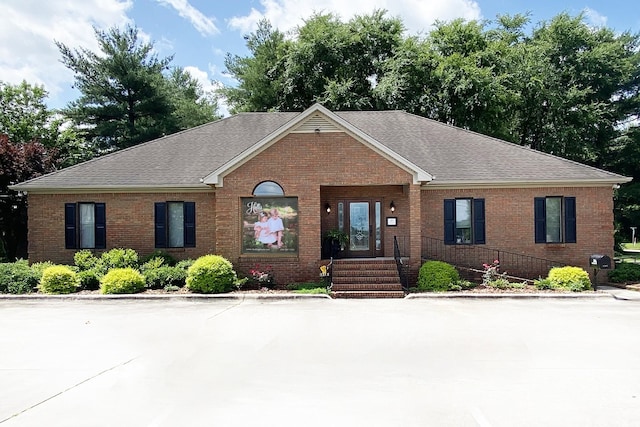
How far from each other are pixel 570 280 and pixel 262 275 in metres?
9.87

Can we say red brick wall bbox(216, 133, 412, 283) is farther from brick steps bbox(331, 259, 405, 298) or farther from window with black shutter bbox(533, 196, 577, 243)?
window with black shutter bbox(533, 196, 577, 243)

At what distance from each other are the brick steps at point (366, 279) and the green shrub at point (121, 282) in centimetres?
617

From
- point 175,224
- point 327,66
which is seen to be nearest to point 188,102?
point 327,66

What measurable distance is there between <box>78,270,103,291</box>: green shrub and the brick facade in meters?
1.93

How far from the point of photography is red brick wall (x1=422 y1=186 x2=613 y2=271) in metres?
16.7

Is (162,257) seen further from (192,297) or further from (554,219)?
(554,219)

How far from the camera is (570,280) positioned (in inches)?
580

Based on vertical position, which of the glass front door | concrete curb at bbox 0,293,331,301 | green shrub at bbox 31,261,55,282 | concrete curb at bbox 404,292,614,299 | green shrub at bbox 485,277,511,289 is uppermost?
the glass front door

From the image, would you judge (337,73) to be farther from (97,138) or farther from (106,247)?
(106,247)

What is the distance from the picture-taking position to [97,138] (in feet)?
110

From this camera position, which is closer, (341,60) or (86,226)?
→ (86,226)

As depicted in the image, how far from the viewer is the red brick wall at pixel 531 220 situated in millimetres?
16734

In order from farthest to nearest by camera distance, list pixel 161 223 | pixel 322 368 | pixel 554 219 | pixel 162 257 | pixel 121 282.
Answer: pixel 161 223
pixel 554 219
pixel 162 257
pixel 121 282
pixel 322 368

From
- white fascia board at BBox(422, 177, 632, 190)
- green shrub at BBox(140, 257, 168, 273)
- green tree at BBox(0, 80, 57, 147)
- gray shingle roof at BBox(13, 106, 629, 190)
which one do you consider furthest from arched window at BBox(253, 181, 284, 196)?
green tree at BBox(0, 80, 57, 147)
